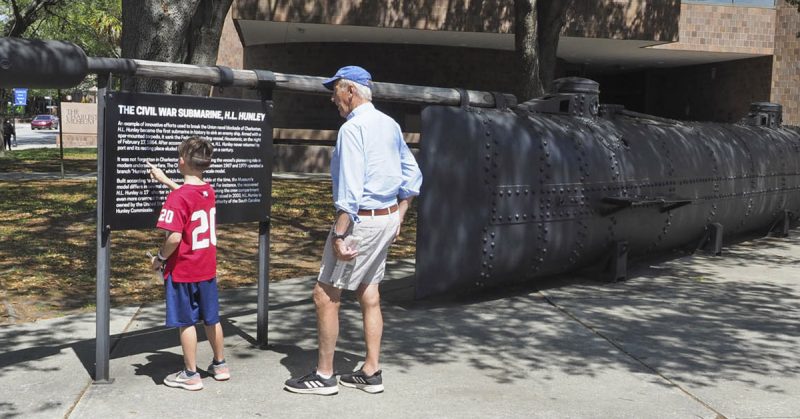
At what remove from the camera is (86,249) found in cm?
896

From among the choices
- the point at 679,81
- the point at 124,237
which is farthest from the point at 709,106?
the point at 124,237

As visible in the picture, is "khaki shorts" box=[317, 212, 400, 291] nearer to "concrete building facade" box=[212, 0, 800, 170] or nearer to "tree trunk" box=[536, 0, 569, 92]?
"tree trunk" box=[536, 0, 569, 92]

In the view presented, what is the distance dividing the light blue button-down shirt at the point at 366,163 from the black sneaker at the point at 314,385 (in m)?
0.98

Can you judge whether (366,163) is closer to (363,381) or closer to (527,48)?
(363,381)

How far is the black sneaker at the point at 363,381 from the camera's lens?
4.59 m

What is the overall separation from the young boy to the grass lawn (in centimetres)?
245

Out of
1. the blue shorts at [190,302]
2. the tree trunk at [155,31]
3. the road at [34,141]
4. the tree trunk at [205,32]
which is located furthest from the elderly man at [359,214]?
the road at [34,141]

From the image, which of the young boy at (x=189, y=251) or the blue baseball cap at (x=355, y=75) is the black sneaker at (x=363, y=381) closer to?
the young boy at (x=189, y=251)

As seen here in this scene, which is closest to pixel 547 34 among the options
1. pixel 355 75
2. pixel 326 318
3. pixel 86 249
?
pixel 86 249

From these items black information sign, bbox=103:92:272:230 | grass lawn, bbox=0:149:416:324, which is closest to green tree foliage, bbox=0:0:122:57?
grass lawn, bbox=0:149:416:324

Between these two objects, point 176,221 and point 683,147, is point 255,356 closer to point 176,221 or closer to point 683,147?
point 176,221

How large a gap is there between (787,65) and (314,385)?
26957mm

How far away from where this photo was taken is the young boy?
14.2 ft

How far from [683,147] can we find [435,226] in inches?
159
